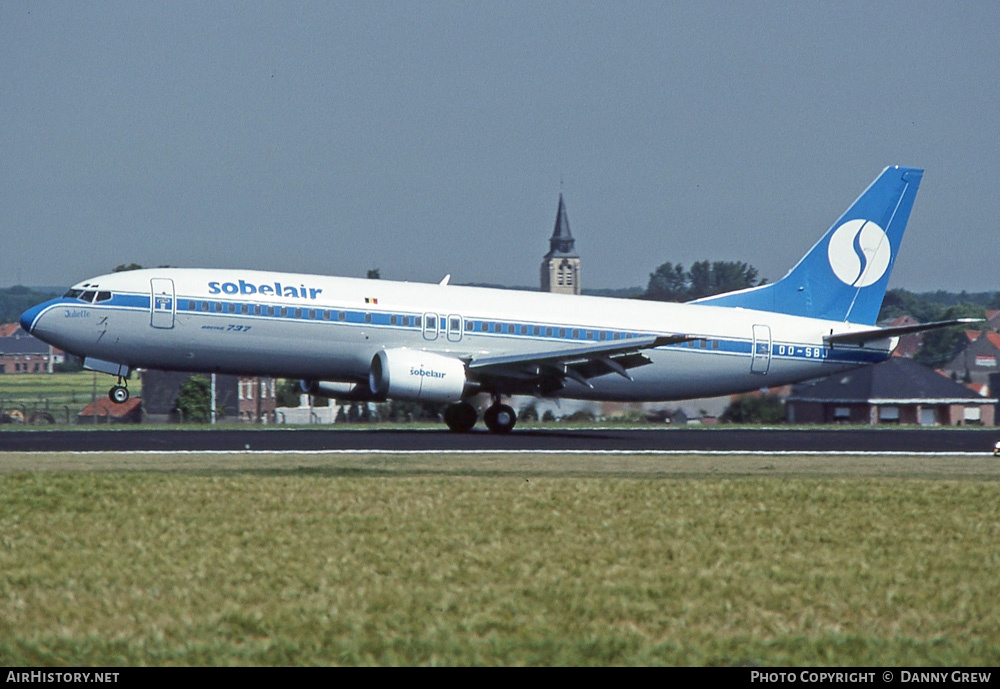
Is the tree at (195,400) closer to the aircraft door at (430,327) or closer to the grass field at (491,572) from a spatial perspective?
the aircraft door at (430,327)

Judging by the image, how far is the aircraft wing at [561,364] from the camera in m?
31.9

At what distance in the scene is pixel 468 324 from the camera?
33219 mm

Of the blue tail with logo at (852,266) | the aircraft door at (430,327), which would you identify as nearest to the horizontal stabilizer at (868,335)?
the blue tail with logo at (852,266)

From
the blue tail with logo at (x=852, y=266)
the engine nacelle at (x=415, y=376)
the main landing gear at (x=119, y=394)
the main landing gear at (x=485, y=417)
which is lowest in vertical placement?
the main landing gear at (x=485, y=417)

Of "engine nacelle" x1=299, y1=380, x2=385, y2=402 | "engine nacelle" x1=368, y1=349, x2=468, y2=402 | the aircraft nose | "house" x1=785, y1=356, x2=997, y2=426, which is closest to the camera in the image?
the aircraft nose

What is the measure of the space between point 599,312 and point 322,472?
52.1 feet

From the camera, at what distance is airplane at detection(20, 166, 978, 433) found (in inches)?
1214

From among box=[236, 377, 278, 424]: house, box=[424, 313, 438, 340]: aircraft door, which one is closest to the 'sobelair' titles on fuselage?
box=[424, 313, 438, 340]: aircraft door

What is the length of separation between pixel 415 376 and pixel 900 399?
78.6 ft

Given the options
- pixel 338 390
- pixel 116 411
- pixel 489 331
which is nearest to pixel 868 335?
pixel 489 331

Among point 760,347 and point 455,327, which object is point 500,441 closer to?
point 455,327

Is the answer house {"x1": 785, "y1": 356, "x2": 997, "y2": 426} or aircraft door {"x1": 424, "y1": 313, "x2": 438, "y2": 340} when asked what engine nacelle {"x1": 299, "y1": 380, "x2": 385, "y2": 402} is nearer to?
aircraft door {"x1": 424, "y1": 313, "x2": 438, "y2": 340}

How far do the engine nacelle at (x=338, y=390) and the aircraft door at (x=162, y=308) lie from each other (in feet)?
15.0

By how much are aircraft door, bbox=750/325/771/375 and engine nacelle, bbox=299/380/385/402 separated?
10.8 m
